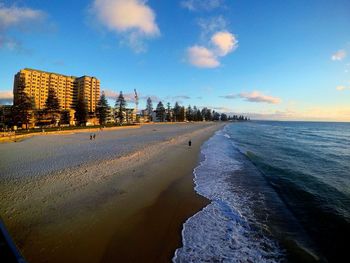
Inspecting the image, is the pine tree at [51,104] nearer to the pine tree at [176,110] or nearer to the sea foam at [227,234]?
the sea foam at [227,234]

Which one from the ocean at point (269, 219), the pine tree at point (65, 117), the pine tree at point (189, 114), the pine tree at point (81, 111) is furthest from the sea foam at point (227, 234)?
the pine tree at point (189, 114)

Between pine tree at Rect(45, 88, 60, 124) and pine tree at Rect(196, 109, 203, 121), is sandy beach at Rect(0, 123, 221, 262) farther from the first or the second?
pine tree at Rect(196, 109, 203, 121)

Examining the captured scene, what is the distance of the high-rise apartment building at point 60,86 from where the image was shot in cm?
9831

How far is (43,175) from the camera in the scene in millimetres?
11641

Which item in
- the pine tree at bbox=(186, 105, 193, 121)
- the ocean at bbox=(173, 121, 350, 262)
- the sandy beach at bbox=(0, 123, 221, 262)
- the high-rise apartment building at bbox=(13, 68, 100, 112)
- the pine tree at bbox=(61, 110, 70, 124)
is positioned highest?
the high-rise apartment building at bbox=(13, 68, 100, 112)

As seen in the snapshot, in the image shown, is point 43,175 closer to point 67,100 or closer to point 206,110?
point 67,100

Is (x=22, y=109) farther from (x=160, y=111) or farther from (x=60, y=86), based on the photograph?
(x=160, y=111)

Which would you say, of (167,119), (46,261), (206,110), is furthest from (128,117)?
(46,261)

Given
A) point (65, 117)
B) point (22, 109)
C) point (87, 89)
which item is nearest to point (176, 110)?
point (87, 89)

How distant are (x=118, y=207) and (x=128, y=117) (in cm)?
11296

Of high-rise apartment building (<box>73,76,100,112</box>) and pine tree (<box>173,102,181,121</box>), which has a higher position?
high-rise apartment building (<box>73,76,100,112</box>)

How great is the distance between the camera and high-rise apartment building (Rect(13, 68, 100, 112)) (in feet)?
323

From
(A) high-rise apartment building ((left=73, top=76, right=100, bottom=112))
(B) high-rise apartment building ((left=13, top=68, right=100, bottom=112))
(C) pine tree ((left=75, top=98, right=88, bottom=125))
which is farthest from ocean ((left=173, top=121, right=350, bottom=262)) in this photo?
(A) high-rise apartment building ((left=73, top=76, right=100, bottom=112))

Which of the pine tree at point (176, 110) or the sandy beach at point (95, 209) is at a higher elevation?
the pine tree at point (176, 110)
